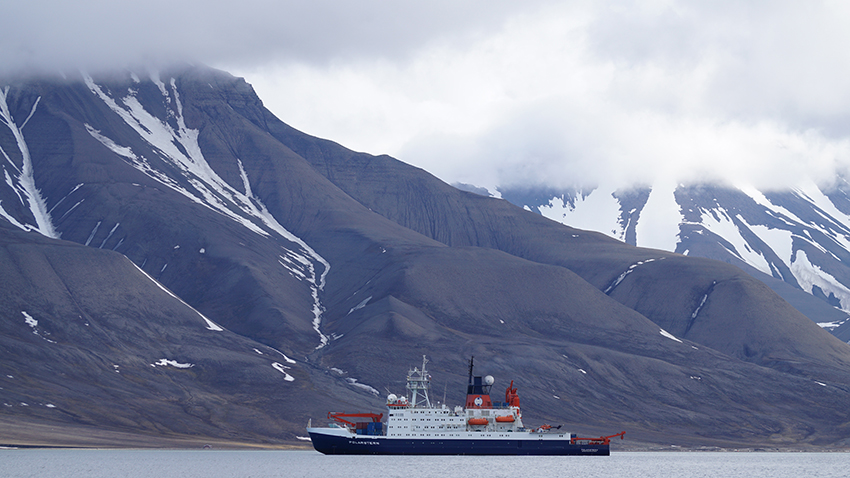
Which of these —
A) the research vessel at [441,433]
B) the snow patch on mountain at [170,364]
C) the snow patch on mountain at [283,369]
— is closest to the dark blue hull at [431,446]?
the research vessel at [441,433]

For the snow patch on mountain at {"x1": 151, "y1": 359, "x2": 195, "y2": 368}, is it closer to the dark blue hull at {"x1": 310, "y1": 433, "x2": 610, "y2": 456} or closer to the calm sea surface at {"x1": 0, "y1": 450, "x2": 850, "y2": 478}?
the calm sea surface at {"x1": 0, "y1": 450, "x2": 850, "y2": 478}

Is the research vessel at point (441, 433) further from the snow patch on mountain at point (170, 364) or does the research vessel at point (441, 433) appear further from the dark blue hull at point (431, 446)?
the snow patch on mountain at point (170, 364)

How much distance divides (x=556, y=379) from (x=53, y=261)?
341 feet

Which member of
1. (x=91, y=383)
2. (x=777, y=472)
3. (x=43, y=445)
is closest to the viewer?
(x=777, y=472)

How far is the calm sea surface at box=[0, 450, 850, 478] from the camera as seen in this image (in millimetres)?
91812

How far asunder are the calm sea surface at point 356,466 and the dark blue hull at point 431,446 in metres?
1.11

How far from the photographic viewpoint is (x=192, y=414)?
543ft

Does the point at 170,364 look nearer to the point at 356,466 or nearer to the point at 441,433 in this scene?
the point at 441,433

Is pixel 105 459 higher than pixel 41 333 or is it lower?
lower

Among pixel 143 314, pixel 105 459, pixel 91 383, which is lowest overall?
pixel 105 459

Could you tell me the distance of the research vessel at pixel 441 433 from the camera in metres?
108

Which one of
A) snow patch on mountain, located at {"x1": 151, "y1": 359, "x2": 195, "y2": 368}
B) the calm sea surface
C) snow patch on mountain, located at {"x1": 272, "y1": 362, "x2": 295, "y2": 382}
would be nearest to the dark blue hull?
the calm sea surface

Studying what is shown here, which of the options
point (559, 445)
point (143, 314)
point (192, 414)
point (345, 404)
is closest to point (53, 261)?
point (143, 314)

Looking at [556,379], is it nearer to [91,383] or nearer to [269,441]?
[269,441]
